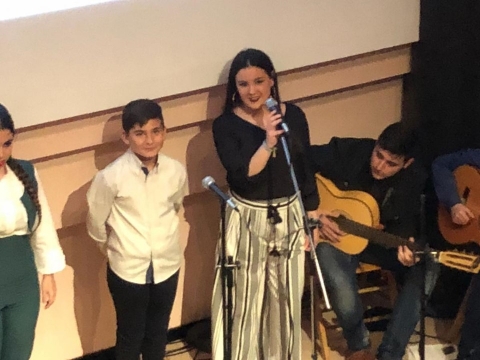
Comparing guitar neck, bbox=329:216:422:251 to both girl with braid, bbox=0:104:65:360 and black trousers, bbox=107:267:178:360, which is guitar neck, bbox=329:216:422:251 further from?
girl with braid, bbox=0:104:65:360

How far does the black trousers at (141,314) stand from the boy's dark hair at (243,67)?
576 mm

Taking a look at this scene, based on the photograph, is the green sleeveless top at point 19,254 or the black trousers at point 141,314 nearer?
the green sleeveless top at point 19,254

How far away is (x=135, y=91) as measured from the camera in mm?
2227

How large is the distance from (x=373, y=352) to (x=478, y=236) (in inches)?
24.3

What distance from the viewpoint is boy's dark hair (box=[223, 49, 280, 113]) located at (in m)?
2.21

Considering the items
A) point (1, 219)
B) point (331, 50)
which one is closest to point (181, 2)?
point (331, 50)

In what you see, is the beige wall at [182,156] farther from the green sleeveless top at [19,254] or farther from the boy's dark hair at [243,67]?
the green sleeveless top at [19,254]

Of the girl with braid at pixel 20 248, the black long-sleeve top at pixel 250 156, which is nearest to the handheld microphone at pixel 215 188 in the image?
the black long-sleeve top at pixel 250 156

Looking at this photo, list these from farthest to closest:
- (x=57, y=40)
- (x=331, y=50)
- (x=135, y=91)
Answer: (x=331, y=50) → (x=135, y=91) → (x=57, y=40)

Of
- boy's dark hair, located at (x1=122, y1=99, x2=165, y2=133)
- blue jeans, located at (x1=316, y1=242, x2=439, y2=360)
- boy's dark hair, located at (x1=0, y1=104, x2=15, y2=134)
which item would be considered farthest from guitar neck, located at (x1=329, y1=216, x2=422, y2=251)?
boy's dark hair, located at (x1=0, y1=104, x2=15, y2=134)

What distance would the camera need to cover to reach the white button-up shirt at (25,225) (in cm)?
184


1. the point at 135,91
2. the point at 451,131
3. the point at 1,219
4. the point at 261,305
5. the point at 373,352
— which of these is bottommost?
the point at 373,352

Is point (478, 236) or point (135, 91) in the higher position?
point (135, 91)

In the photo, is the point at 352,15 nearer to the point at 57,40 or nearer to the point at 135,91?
the point at 135,91
